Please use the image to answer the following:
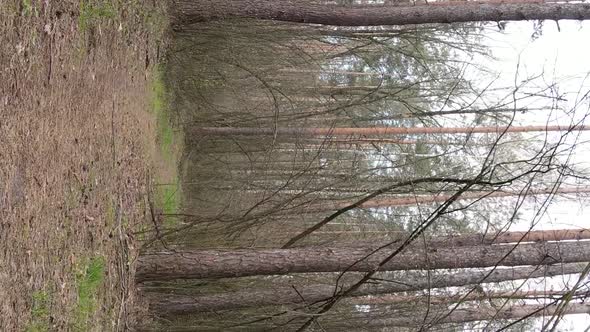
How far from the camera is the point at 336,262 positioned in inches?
232

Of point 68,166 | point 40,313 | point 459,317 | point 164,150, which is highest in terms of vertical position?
point 68,166

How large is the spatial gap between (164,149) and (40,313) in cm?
586

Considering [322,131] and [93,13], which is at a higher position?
[93,13]

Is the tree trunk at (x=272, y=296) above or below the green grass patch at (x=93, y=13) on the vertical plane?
below

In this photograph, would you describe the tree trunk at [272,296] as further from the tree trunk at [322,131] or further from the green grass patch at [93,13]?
the tree trunk at [322,131]

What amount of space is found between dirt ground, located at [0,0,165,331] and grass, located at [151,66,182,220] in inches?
66.2

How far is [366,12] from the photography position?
8117 mm

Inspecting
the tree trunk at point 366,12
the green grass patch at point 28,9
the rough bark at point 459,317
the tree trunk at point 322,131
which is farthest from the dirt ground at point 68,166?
the tree trunk at point 322,131

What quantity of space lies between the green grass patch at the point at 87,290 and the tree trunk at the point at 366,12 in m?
4.12

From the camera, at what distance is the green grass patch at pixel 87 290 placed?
16.7 ft

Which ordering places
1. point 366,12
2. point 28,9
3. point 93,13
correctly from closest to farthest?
point 28,9
point 93,13
point 366,12

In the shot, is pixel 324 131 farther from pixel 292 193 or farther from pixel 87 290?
pixel 87 290

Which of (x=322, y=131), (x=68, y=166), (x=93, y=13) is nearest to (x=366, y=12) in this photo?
(x=93, y=13)

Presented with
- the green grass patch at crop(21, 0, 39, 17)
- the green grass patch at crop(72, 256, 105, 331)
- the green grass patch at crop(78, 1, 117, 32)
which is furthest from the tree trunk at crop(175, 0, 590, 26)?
the green grass patch at crop(21, 0, 39, 17)
